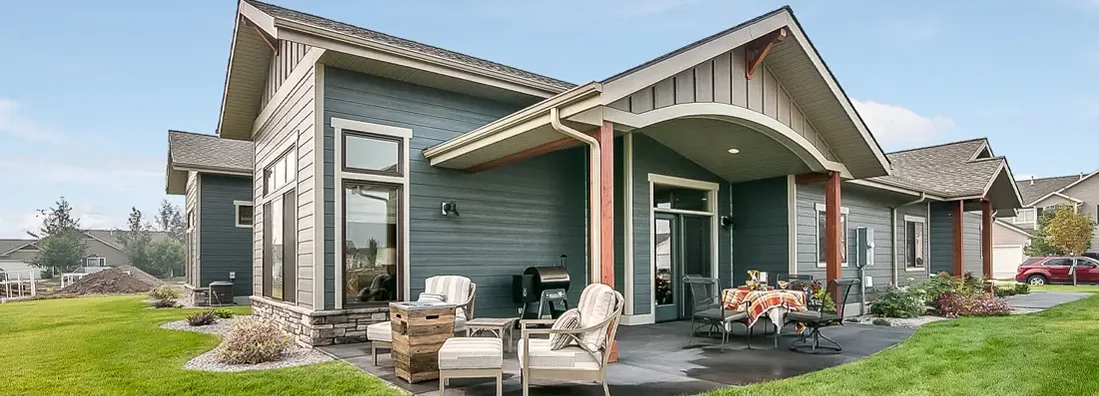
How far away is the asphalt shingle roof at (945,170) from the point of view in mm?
13500

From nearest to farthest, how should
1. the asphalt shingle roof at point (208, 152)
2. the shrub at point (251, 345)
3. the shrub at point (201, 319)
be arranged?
the shrub at point (251, 345) → the shrub at point (201, 319) → the asphalt shingle roof at point (208, 152)

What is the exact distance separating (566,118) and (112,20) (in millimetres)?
17632

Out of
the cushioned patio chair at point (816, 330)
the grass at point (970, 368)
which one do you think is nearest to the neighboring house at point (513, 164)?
the grass at point (970, 368)

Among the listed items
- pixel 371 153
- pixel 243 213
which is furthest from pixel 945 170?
pixel 243 213

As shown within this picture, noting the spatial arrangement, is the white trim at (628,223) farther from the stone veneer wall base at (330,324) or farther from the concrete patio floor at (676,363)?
the stone veneer wall base at (330,324)

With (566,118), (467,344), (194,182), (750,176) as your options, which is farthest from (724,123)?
(194,182)

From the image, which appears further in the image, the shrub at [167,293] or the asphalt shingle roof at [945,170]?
the shrub at [167,293]

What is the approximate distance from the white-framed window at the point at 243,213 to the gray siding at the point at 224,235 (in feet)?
0.21

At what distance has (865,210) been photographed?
43.1 ft

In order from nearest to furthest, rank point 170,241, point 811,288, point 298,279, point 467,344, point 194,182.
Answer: point 467,344 < point 298,279 < point 811,288 < point 194,182 < point 170,241

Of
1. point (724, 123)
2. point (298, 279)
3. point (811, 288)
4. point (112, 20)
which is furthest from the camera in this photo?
point (112, 20)

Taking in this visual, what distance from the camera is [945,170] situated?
15.8m

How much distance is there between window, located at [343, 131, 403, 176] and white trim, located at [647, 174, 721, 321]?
12.2 ft

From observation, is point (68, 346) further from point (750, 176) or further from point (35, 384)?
point (750, 176)
